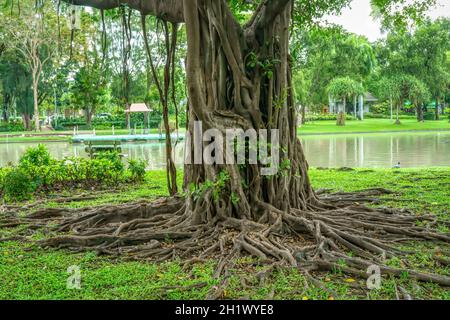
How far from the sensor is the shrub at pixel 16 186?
7922 millimetres

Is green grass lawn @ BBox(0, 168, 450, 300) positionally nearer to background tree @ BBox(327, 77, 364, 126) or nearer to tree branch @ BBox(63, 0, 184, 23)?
tree branch @ BBox(63, 0, 184, 23)

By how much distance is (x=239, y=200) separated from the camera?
511 cm

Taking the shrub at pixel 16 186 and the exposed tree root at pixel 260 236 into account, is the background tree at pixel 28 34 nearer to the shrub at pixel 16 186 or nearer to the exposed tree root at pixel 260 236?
the shrub at pixel 16 186

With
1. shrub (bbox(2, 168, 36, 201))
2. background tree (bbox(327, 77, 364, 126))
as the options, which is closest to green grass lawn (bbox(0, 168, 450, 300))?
shrub (bbox(2, 168, 36, 201))

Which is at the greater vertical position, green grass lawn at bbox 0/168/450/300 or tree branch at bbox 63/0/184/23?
tree branch at bbox 63/0/184/23

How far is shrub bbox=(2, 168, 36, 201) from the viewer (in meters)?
7.92

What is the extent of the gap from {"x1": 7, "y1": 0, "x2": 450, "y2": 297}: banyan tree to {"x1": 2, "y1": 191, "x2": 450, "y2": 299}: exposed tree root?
0.04 ft

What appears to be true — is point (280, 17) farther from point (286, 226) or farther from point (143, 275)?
point (143, 275)

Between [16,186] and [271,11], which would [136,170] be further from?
[271,11]

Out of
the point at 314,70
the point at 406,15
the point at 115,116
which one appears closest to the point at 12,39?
the point at 115,116

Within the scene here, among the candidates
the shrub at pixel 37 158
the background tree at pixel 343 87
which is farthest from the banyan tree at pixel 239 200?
the background tree at pixel 343 87

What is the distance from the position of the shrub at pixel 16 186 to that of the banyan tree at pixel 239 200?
255 cm

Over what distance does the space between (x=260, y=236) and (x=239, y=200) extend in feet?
1.80

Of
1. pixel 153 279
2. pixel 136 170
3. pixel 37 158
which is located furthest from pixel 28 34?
pixel 153 279
